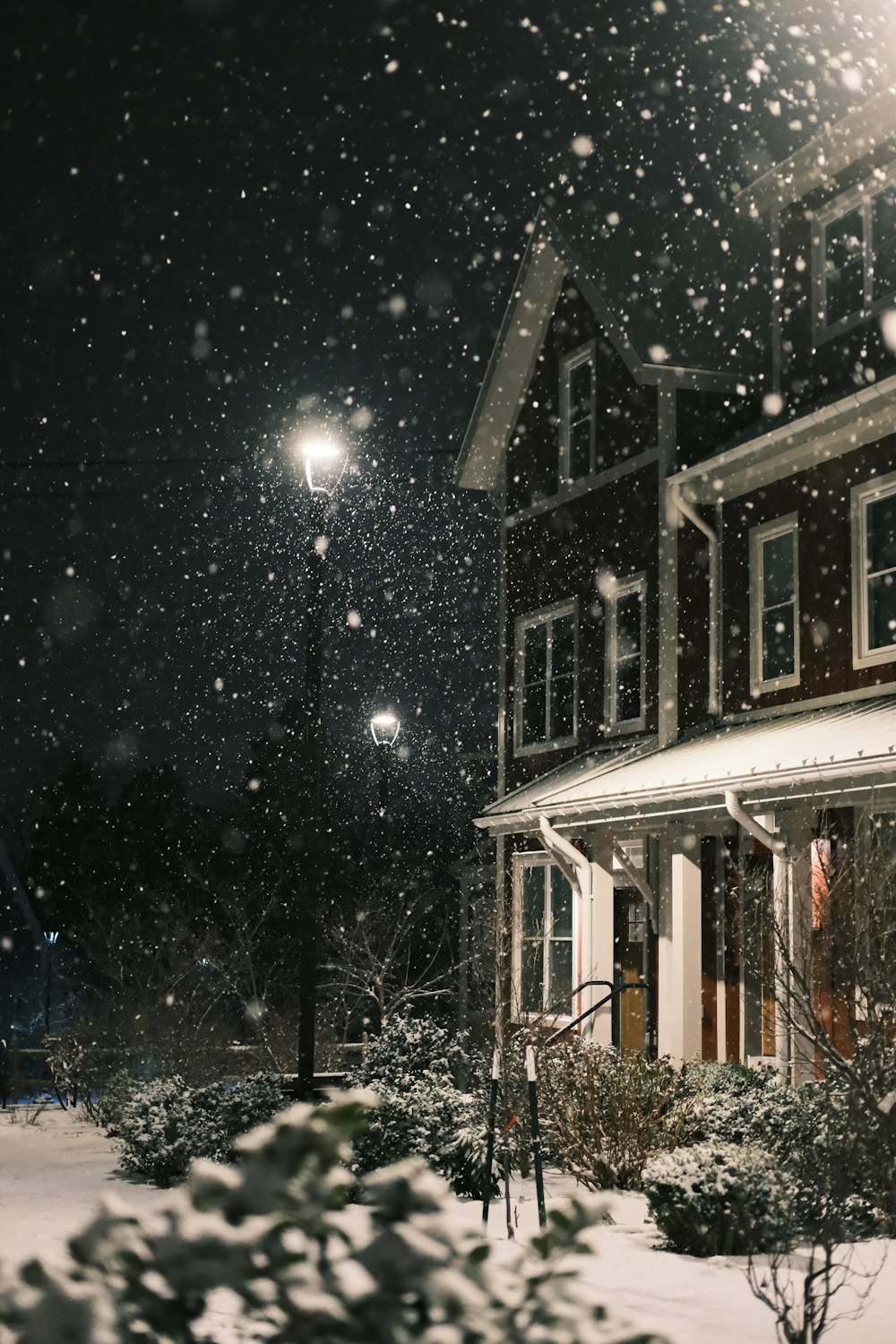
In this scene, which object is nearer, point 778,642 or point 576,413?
point 778,642

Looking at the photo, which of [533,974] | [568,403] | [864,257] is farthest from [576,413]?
[533,974]

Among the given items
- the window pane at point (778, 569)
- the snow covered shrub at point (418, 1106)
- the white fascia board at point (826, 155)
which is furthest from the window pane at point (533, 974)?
the white fascia board at point (826, 155)

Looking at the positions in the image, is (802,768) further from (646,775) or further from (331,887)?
(331,887)

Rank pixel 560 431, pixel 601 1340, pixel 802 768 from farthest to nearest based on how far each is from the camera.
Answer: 1. pixel 560 431
2. pixel 802 768
3. pixel 601 1340

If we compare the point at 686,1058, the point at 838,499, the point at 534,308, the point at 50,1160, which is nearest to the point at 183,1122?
the point at 50,1160

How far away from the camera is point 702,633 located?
17219 millimetres

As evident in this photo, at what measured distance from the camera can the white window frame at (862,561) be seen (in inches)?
563

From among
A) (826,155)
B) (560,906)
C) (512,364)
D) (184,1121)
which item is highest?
(826,155)

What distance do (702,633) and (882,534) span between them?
122 inches

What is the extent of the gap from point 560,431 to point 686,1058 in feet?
29.1

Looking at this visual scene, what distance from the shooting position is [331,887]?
152 feet

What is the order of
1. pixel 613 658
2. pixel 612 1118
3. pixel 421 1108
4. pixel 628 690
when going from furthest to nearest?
pixel 613 658, pixel 628 690, pixel 421 1108, pixel 612 1118

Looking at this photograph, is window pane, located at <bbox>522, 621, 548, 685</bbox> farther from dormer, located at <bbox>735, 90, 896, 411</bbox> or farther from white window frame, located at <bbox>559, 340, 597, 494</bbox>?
dormer, located at <bbox>735, 90, 896, 411</bbox>

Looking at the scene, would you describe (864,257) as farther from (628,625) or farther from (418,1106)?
(418,1106)
